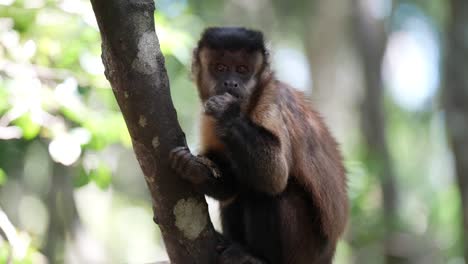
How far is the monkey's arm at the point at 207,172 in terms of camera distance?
436 cm

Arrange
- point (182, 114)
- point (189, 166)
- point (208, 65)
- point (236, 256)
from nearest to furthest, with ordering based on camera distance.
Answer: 1. point (189, 166)
2. point (236, 256)
3. point (208, 65)
4. point (182, 114)

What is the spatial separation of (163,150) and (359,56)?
475 inches

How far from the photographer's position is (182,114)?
16266 mm

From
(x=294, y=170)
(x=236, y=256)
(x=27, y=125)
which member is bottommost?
(x=236, y=256)

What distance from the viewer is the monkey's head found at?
589 centimetres

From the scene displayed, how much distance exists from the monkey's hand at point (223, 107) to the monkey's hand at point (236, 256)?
35.8 inches

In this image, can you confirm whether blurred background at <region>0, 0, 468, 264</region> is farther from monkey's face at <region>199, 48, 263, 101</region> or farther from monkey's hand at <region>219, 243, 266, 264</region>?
monkey's hand at <region>219, 243, 266, 264</region>

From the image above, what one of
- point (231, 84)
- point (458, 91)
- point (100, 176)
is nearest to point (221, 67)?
point (231, 84)

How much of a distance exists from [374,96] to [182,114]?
4134mm

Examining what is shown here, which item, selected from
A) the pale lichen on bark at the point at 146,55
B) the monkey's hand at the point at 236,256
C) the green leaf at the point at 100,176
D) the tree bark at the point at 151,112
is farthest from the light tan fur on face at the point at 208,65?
the pale lichen on bark at the point at 146,55

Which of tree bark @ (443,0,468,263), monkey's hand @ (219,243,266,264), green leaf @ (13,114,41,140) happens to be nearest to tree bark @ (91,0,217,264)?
monkey's hand @ (219,243,266,264)

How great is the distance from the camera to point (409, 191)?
3150 centimetres

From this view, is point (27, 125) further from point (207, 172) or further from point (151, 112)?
point (151, 112)

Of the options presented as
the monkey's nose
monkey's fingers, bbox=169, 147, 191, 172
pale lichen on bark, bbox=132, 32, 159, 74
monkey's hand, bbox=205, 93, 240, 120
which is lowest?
monkey's fingers, bbox=169, 147, 191, 172
